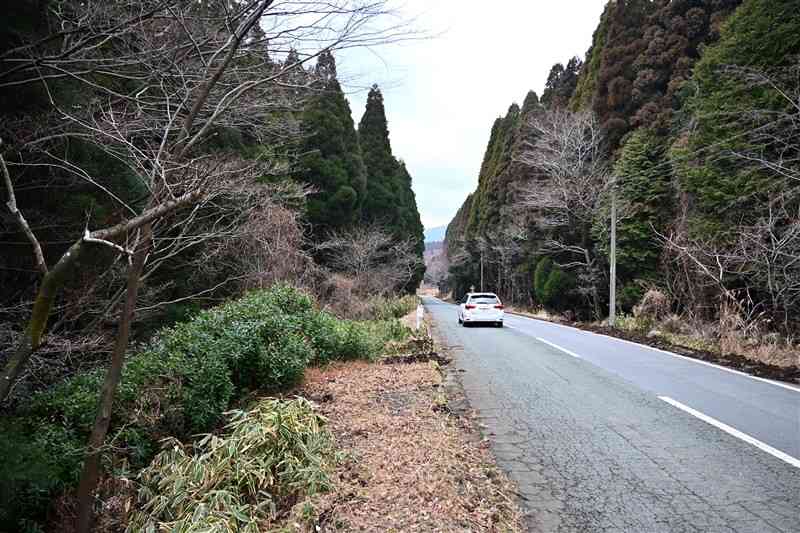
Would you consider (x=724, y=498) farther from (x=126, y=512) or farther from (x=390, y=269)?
(x=390, y=269)

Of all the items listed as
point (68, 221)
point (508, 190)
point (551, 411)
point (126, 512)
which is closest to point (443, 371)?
point (551, 411)

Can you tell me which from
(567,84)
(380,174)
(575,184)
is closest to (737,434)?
(575,184)

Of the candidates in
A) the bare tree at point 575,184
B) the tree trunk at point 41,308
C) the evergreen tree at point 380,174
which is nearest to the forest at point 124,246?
the tree trunk at point 41,308

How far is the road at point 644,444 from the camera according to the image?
3.28 meters

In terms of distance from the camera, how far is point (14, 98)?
5.52m

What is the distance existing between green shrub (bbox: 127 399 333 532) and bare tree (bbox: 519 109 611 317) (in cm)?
2117

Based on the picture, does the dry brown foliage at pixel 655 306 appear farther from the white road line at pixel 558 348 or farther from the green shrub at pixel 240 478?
the green shrub at pixel 240 478

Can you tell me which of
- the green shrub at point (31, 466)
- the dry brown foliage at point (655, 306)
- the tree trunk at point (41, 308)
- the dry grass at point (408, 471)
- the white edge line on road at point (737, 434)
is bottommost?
the green shrub at point (31, 466)

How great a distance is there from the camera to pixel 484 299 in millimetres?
18453

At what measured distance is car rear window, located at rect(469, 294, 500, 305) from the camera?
18.3 meters

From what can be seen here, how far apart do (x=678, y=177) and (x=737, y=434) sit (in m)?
15.4

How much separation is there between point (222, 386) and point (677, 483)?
462cm

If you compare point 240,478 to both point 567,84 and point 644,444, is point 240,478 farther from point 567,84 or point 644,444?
point 567,84

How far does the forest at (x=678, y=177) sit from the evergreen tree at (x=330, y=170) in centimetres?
1000
